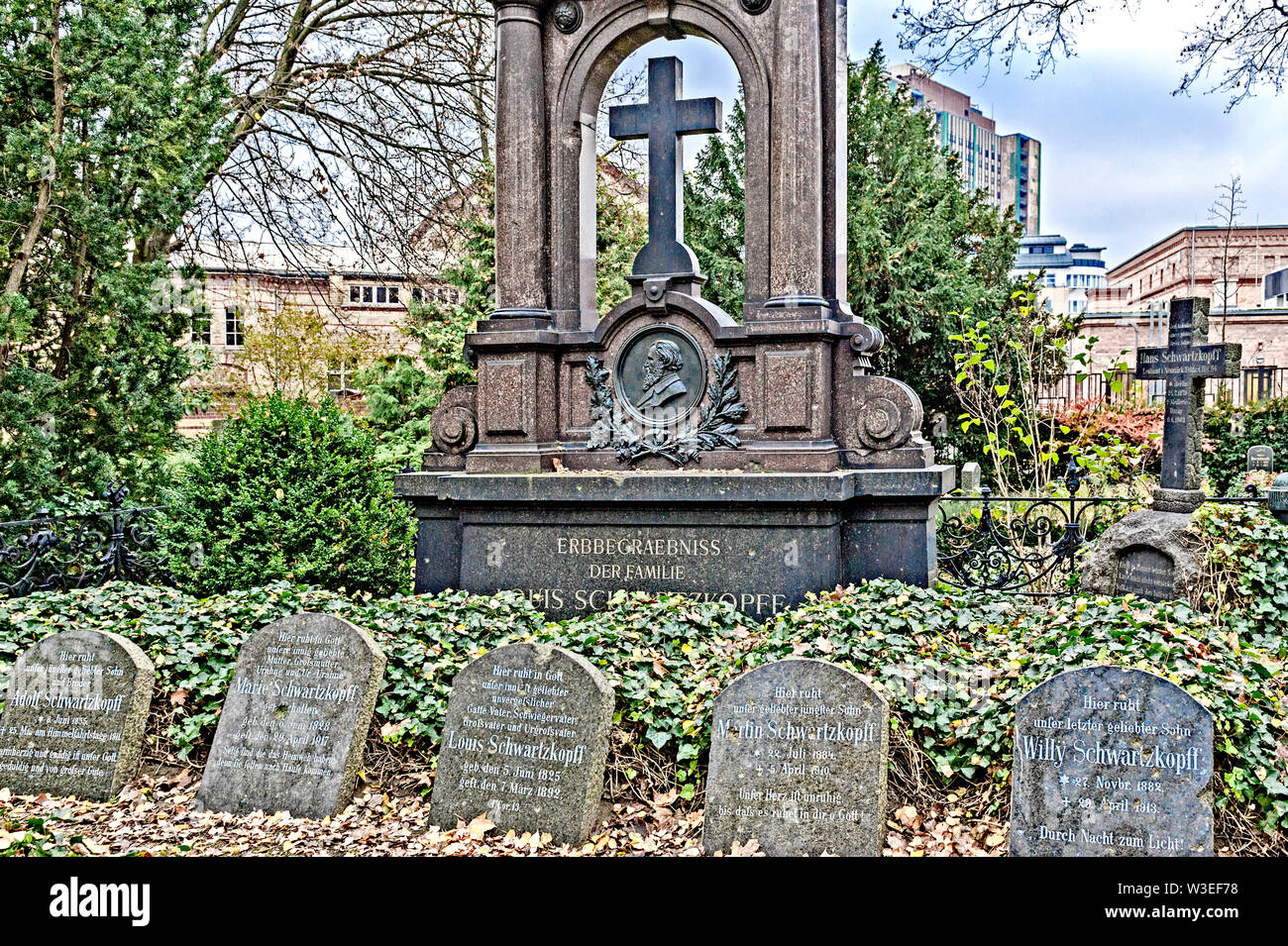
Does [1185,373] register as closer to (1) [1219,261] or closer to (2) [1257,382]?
(2) [1257,382]

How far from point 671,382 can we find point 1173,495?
3.77 meters

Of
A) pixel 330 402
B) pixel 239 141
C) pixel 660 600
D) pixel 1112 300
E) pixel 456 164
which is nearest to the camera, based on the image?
pixel 660 600

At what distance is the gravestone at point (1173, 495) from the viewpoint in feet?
24.5

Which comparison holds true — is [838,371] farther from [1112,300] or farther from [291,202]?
[1112,300]

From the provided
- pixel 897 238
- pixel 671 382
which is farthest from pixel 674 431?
pixel 897 238

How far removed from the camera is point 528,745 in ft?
16.1

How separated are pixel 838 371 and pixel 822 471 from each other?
806 mm

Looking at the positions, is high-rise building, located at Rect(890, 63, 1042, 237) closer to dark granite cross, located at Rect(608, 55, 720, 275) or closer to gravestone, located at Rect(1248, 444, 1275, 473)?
gravestone, located at Rect(1248, 444, 1275, 473)

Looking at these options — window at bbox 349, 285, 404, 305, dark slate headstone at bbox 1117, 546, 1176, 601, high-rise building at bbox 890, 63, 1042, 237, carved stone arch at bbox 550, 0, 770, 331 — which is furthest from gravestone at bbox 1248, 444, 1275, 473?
high-rise building at bbox 890, 63, 1042, 237

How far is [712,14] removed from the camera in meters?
7.90

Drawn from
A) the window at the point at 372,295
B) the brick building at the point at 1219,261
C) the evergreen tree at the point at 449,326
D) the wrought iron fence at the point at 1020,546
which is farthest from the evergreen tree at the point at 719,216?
the brick building at the point at 1219,261

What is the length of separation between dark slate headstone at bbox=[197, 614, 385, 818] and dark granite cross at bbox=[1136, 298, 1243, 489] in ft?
19.9

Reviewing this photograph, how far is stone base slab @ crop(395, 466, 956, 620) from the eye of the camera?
24.0 feet
